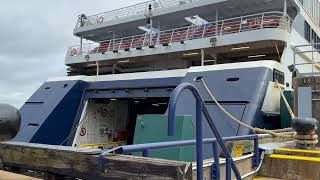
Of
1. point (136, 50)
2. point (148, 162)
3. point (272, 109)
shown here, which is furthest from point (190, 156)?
point (136, 50)

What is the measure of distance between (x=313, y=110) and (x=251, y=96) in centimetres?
262

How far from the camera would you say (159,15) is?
70.5ft

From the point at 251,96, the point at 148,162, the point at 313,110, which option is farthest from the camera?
the point at 251,96

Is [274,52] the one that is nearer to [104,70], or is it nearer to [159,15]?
[159,15]

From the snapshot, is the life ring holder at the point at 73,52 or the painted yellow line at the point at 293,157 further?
the life ring holder at the point at 73,52

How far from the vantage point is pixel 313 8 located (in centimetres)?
2198

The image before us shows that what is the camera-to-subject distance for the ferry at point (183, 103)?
3836mm

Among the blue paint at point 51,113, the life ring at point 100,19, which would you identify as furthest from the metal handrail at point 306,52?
the life ring at point 100,19

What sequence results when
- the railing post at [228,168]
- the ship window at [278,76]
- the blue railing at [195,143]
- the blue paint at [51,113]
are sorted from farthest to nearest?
the blue paint at [51,113], the ship window at [278,76], the railing post at [228,168], the blue railing at [195,143]

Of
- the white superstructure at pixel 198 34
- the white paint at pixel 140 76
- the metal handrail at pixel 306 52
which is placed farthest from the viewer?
the white superstructure at pixel 198 34

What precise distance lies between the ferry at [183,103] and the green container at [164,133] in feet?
0.09

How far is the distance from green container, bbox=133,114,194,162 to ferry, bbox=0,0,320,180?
0.09ft

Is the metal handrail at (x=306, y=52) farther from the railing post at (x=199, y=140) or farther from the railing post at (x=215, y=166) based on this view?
the railing post at (x=199, y=140)

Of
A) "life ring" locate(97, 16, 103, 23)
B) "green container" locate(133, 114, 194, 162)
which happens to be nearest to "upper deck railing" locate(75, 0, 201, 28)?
"life ring" locate(97, 16, 103, 23)
